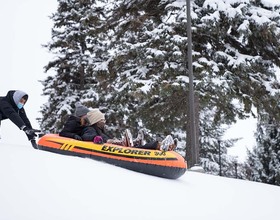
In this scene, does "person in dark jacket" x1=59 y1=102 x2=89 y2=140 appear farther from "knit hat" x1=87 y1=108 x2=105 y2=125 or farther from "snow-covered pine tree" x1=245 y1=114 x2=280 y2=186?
"snow-covered pine tree" x1=245 y1=114 x2=280 y2=186

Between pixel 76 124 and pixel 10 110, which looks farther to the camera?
pixel 76 124

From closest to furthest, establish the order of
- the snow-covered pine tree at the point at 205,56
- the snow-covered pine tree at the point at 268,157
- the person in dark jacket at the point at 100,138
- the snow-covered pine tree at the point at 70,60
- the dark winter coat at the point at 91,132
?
the person in dark jacket at the point at 100,138 < the dark winter coat at the point at 91,132 < the snow-covered pine tree at the point at 205,56 < the snow-covered pine tree at the point at 70,60 < the snow-covered pine tree at the point at 268,157

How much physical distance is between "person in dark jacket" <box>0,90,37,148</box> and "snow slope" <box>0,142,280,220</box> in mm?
1745

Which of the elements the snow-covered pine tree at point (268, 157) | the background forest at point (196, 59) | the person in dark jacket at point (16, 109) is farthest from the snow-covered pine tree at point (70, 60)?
the snow-covered pine tree at point (268, 157)

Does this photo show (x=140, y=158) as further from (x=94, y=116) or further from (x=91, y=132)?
(x=94, y=116)

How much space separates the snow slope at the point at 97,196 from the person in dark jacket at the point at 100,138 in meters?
0.60

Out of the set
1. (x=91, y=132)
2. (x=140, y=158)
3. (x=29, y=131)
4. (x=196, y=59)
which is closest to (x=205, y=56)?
(x=196, y=59)

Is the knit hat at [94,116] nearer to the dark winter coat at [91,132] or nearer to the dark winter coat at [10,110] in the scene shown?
the dark winter coat at [91,132]

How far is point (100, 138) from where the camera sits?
6328 mm

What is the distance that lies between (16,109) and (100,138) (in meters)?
1.95

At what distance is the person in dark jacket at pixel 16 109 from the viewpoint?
21.9 feet

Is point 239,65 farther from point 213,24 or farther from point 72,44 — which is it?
point 72,44

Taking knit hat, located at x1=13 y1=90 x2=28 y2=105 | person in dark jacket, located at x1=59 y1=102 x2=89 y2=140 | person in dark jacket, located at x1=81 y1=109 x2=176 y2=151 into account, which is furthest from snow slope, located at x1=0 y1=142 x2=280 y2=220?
knit hat, located at x1=13 y1=90 x2=28 y2=105

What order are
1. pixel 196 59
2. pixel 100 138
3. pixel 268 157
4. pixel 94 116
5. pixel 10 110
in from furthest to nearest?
pixel 268 157 → pixel 196 59 → pixel 94 116 → pixel 10 110 → pixel 100 138
